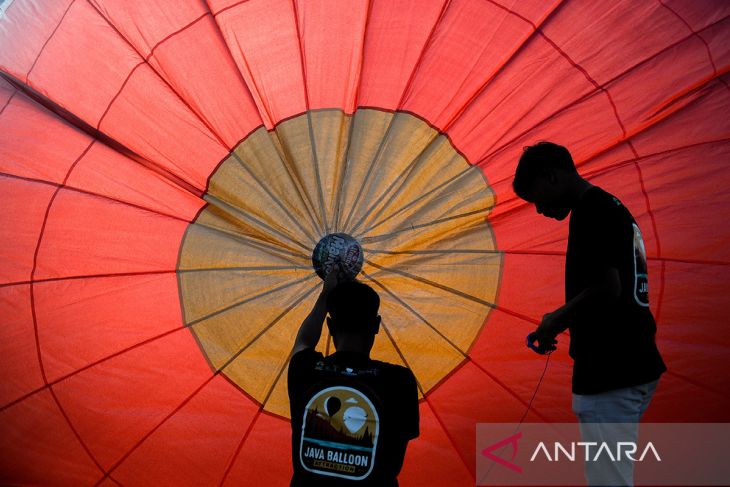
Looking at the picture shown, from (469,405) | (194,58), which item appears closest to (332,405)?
(469,405)

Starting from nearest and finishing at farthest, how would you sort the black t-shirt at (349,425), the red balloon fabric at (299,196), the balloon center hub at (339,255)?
the black t-shirt at (349,425)
the balloon center hub at (339,255)
the red balloon fabric at (299,196)

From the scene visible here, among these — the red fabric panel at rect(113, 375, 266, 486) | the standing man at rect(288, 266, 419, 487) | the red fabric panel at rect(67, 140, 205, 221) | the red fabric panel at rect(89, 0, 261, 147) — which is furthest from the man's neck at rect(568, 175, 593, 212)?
the red fabric panel at rect(113, 375, 266, 486)

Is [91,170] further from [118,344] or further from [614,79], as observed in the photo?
[614,79]

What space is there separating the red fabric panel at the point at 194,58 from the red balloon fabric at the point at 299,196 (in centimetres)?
1

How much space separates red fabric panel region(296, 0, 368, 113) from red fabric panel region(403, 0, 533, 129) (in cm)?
31

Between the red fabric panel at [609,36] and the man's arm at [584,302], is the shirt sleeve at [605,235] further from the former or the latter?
the red fabric panel at [609,36]

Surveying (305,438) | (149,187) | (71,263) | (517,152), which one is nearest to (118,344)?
(71,263)

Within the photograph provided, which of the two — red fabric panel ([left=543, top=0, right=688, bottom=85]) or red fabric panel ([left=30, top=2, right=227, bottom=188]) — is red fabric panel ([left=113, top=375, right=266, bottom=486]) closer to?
red fabric panel ([left=30, top=2, right=227, bottom=188])

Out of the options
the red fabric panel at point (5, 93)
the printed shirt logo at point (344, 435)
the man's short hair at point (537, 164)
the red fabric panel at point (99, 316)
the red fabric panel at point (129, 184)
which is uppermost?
the red fabric panel at point (5, 93)

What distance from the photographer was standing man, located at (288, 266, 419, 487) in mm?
2371

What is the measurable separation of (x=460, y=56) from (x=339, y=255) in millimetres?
1159

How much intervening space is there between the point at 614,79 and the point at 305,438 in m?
2.52

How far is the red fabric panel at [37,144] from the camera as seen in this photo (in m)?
4.03

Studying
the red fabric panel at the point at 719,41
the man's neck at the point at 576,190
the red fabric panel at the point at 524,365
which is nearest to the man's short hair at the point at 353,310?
the man's neck at the point at 576,190
